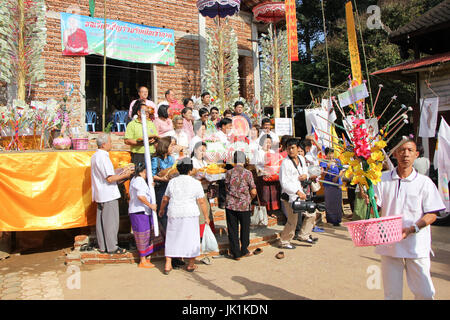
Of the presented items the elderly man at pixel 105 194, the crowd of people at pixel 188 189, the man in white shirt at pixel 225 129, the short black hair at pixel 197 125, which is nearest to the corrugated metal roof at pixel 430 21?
the crowd of people at pixel 188 189

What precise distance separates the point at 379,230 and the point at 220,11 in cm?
1008

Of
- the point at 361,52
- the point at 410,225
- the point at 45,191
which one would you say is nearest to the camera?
the point at 410,225

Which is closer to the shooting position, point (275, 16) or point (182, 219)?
point (182, 219)

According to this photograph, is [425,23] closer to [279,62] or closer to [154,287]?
[279,62]

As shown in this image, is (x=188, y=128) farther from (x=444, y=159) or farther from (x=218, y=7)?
(x=444, y=159)

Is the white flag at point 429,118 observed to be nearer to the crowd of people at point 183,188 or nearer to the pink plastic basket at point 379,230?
the crowd of people at point 183,188

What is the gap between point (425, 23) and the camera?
10594 millimetres

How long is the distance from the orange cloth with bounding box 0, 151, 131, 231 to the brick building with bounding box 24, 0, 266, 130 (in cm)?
483

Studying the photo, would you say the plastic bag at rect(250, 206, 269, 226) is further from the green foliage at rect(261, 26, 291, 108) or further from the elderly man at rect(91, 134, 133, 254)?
the green foliage at rect(261, 26, 291, 108)

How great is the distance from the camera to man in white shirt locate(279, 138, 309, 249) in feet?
18.6

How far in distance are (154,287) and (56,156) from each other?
2.96 meters

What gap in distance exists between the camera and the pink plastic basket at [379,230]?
2.60 meters

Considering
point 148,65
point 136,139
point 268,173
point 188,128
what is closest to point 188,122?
point 188,128

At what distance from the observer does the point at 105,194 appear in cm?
522
